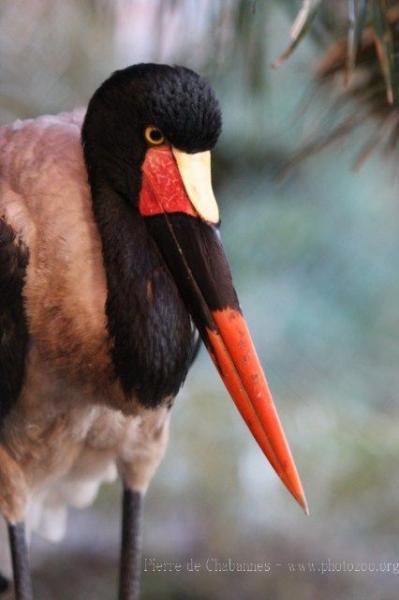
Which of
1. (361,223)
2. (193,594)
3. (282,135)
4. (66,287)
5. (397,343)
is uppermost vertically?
(66,287)

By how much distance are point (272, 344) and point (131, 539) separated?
0.70 m

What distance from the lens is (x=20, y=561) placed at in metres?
1.46

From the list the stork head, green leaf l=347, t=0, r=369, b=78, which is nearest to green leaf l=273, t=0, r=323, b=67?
green leaf l=347, t=0, r=369, b=78

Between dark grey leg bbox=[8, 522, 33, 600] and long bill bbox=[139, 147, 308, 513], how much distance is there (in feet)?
1.60

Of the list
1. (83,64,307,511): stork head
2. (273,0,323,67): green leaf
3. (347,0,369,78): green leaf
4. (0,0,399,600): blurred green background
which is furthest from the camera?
(0,0,399,600): blurred green background

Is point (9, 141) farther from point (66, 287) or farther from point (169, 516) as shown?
point (169, 516)

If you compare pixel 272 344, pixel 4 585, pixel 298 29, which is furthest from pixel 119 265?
pixel 272 344

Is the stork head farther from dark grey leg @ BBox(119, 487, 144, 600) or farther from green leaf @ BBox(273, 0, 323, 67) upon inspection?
dark grey leg @ BBox(119, 487, 144, 600)

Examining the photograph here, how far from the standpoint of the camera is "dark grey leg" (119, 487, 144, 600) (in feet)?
5.16

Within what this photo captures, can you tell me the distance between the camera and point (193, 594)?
1944 mm

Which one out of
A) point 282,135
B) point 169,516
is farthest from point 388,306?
point 169,516

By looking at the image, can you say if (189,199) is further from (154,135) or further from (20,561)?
(20,561)

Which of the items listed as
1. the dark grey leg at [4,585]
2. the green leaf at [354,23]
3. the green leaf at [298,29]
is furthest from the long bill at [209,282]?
the dark grey leg at [4,585]

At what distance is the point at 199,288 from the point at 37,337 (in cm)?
24
